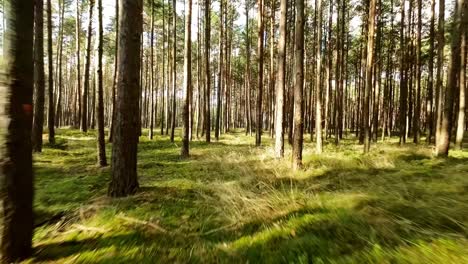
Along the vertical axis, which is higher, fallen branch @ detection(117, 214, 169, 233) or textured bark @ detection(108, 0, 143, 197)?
textured bark @ detection(108, 0, 143, 197)

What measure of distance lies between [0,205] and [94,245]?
3.53 feet

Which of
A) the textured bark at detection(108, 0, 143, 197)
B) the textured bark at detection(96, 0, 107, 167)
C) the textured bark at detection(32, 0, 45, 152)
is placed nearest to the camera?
Answer: the textured bark at detection(108, 0, 143, 197)

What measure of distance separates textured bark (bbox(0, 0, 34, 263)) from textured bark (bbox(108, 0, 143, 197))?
2.55 meters

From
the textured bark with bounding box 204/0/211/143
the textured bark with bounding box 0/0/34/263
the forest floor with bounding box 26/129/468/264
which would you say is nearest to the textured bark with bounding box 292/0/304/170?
the forest floor with bounding box 26/129/468/264

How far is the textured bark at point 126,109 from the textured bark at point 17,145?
255 cm

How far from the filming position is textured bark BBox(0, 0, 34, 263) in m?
3.25

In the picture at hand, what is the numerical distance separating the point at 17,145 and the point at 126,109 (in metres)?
2.85

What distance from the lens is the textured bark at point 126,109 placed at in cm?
601

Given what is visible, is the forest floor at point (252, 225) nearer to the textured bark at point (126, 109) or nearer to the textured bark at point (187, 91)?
the textured bark at point (126, 109)

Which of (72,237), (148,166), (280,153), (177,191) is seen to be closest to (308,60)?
(280,153)

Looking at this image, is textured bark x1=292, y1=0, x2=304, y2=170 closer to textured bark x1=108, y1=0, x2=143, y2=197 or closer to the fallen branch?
textured bark x1=108, y1=0, x2=143, y2=197

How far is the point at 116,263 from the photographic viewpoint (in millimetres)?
3338

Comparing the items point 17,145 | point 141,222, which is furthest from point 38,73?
point 17,145

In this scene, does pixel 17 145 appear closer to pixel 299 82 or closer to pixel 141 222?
pixel 141 222
